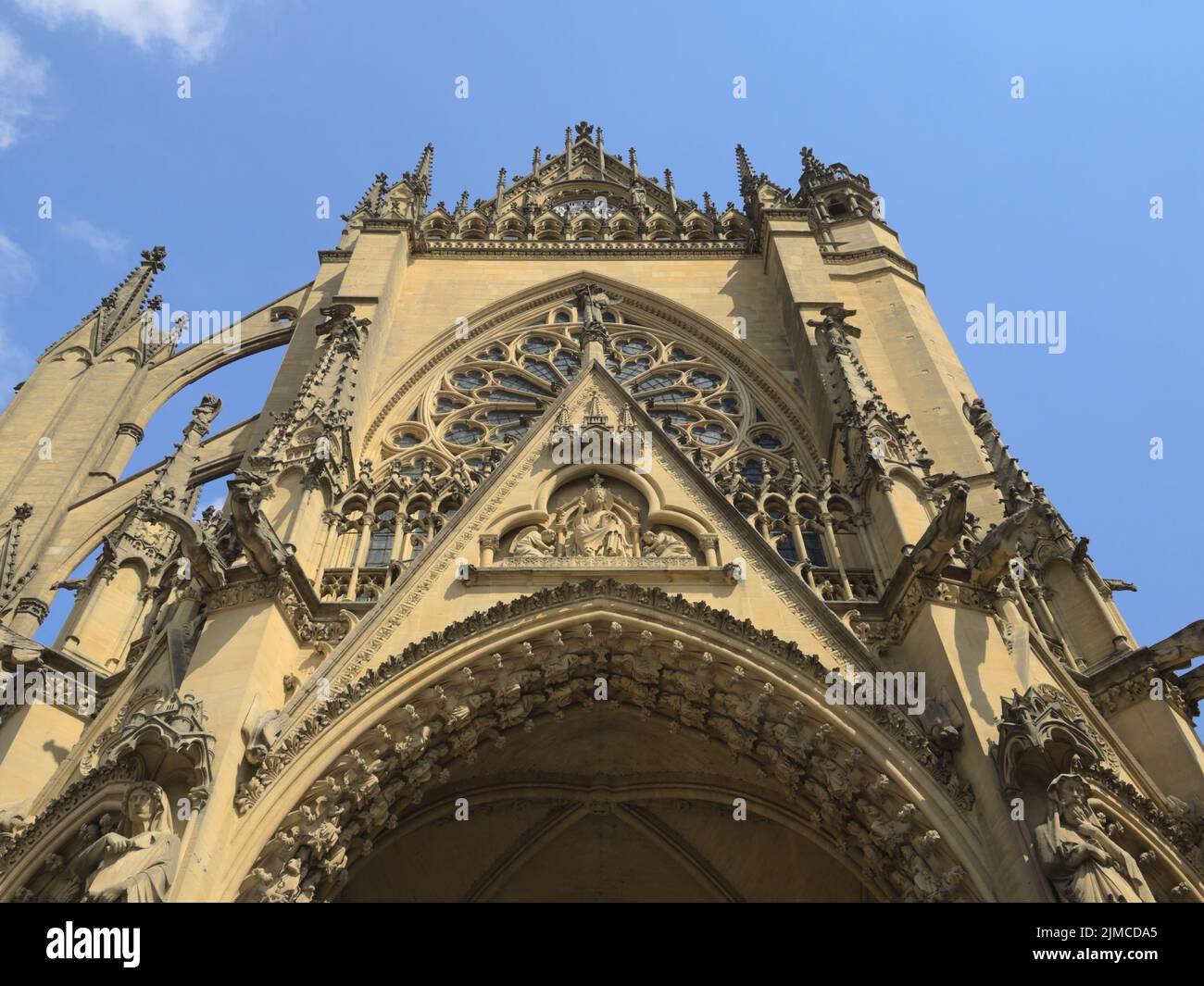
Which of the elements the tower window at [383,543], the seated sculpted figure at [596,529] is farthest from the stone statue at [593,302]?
the tower window at [383,543]

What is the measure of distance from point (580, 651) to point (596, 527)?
1.88 meters

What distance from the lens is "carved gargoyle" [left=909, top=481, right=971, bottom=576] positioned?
9.51 metres

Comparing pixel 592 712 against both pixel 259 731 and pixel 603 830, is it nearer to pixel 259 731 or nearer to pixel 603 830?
pixel 603 830

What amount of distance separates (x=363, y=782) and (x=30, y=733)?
148 inches

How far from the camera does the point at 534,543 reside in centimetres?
1145

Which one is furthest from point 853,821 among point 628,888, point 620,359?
point 620,359

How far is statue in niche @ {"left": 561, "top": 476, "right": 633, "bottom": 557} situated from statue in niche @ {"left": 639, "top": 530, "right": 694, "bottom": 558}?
201 mm

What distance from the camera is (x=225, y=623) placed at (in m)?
9.50

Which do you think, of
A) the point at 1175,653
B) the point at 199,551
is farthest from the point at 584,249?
the point at 1175,653

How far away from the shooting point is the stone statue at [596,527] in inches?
437

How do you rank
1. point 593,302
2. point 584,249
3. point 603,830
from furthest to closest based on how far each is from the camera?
point 584,249
point 593,302
point 603,830

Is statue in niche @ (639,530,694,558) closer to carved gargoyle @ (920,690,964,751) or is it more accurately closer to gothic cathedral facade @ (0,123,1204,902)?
gothic cathedral facade @ (0,123,1204,902)

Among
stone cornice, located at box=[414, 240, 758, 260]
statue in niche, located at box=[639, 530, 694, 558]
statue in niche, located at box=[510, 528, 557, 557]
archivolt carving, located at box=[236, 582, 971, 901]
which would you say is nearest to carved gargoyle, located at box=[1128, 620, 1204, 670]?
archivolt carving, located at box=[236, 582, 971, 901]

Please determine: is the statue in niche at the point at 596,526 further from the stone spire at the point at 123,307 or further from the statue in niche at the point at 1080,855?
the stone spire at the point at 123,307
